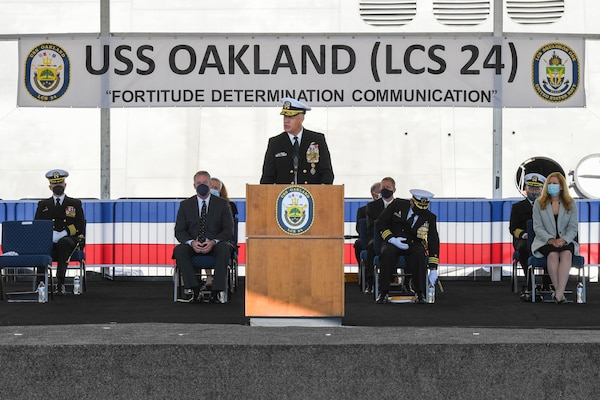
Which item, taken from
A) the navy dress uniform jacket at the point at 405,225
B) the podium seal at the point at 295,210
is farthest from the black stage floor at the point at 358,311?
the podium seal at the point at 295,210

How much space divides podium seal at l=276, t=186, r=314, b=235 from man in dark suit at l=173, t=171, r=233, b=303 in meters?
3.20

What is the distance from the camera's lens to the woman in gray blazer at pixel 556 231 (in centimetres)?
1166

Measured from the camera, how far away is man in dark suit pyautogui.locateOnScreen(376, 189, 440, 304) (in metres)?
11.7

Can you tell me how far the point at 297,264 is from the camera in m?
8.46

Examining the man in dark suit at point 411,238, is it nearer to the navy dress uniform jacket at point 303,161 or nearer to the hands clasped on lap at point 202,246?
the hands clasped on lap at point 202,246

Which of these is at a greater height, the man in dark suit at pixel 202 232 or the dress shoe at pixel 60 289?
the man in dark suit at pixel 202 232

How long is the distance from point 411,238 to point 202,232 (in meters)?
2.03

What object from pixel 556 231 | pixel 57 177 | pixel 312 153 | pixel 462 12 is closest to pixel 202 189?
pixel 57 177

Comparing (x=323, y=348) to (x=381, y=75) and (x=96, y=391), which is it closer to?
(x=96, y=391)

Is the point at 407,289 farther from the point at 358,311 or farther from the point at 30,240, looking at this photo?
the point at 30,240

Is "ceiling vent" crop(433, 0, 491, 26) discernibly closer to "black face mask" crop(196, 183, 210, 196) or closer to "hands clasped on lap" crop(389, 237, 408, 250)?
"hands clasped on lap" crop(389, 237, 408, 250)

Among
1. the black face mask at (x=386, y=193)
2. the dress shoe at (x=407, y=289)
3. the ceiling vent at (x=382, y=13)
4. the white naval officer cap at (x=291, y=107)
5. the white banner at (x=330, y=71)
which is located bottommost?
the dress shoe at (x=407, y=289)

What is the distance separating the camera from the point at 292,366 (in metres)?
5.55

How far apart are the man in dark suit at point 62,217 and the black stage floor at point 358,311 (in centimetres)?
37
